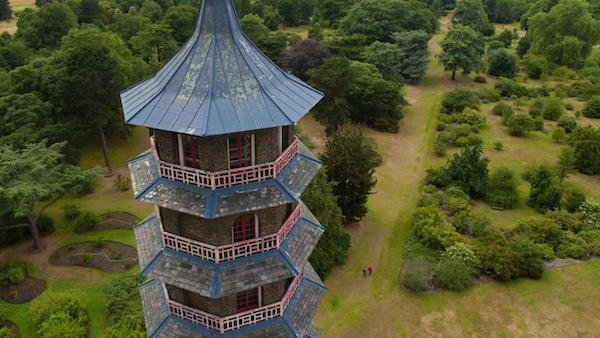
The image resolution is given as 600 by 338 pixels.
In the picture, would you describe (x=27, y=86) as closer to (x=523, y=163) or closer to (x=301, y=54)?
(x=301, y=54)

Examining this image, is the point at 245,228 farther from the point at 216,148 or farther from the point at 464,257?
the point at 464,257

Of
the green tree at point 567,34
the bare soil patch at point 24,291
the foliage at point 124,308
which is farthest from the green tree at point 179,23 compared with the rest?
the green tree at point 567,34

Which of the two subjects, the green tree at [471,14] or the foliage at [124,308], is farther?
the green tree at [471,14]

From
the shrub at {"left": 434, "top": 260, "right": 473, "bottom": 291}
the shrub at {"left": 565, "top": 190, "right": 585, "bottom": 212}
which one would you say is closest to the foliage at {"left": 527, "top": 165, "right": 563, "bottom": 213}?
the shrub at {"left": 565, "top": 190, "right": 585, "bottom": 212}

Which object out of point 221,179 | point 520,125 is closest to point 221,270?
point 221,179

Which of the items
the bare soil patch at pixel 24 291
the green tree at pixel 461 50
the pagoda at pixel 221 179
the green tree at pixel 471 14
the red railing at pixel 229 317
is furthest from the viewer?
the green tree at pixel 471 14

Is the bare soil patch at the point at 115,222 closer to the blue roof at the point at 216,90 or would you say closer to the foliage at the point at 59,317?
the foliage at the point at 59,317
